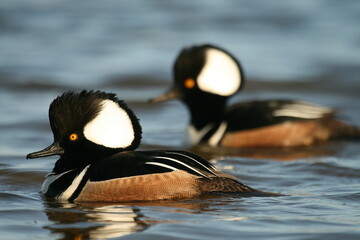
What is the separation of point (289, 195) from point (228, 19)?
12554 mm

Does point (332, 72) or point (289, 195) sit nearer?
point (289, 195)

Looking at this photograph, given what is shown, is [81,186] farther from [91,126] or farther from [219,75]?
[219,75]

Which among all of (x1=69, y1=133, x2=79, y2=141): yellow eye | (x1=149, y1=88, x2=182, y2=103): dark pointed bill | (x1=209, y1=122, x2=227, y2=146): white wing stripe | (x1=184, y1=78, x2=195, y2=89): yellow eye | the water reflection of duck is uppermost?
(x1=184, y1=78, x2=195, y2=89): yellow eye

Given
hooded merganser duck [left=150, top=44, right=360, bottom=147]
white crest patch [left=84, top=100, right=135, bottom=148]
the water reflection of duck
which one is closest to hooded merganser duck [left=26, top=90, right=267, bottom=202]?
white crest patch [left=84, top=100, right=135, bottom=148]

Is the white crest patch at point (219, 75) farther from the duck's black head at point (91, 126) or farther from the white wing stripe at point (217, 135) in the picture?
the duck's black head at point (91, 126)

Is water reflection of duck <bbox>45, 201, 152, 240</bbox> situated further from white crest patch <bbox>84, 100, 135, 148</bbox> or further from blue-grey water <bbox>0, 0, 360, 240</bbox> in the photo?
white crest patch <bbox>84, 100, 135, 148</bbox>

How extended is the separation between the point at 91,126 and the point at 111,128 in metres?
0.19

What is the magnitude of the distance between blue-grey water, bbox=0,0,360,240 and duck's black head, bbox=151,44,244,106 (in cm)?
67

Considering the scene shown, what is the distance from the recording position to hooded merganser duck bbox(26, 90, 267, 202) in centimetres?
748

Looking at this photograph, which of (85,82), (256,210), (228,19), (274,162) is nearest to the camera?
(256,210)

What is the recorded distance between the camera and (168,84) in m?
15.8

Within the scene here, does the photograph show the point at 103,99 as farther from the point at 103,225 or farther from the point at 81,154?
the point at 103,225

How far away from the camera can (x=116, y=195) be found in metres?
7.50

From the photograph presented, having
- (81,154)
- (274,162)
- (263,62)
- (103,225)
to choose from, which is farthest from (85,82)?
(103,225)
